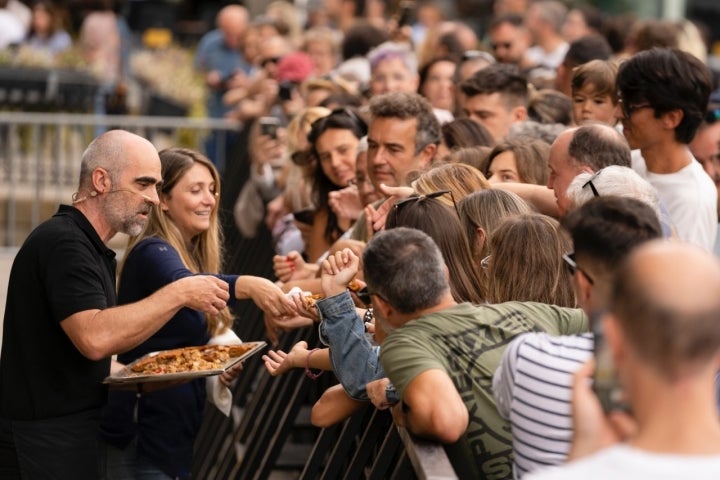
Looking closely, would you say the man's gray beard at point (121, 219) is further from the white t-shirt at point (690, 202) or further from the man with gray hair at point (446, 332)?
the white t-shirt at point (690, 202)

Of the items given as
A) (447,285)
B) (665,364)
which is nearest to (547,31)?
(447,285)

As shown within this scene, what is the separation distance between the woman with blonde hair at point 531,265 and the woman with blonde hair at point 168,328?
133cm

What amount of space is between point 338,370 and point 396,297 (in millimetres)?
584

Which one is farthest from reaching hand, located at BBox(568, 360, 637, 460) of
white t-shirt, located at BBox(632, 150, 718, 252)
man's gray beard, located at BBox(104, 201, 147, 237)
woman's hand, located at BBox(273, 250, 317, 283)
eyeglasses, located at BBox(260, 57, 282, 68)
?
eyeglasses, located at BBox(260, 57, 282, 68)

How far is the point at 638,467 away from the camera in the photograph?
2469mm

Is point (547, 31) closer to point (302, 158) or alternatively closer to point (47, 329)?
point (302, 158)

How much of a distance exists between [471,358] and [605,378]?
142 centimetres

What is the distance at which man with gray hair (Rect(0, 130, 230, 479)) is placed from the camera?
514 centimetres

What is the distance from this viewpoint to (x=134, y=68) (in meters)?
22.3

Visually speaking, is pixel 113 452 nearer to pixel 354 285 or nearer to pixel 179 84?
pixel 354 285

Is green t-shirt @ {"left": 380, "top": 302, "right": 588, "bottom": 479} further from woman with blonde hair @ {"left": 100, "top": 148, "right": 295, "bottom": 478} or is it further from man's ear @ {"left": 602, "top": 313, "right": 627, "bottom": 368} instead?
woman with blonde hair @ {"left": 100, "top": 148, "right": 295, "bottom": 478}

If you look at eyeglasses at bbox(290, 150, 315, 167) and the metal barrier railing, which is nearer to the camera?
eyeglasses at bbox(290, 150, 315, 167)

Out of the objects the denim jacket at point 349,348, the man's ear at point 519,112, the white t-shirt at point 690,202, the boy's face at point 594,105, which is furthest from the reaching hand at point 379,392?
the man's ear at point 519,112

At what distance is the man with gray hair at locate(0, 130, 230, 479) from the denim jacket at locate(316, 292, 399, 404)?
2.47 feet
